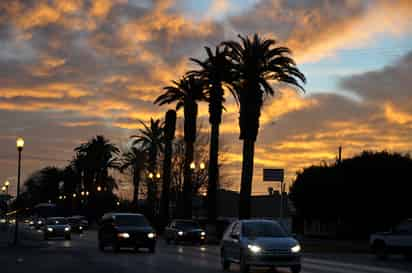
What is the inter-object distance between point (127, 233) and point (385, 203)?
2800 centimetres

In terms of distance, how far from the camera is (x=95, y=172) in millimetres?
120688

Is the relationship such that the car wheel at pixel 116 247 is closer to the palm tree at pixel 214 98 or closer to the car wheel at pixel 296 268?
the car wheel at pixel 296 268

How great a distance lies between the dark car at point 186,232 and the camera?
52.7 meters

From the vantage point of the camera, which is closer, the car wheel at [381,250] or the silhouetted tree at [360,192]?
the car wheel at [381,250]

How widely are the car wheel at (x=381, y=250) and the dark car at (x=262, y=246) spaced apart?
1174cm

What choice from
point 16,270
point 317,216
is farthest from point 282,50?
point 16,270

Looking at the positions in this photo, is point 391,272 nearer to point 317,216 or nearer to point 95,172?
point 317,216

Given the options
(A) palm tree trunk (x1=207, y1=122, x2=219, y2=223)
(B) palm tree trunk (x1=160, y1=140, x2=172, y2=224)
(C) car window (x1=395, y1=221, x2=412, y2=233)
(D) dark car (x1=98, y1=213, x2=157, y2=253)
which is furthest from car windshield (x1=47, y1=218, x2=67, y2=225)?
(C) car window (x1=395, y1=221, x2=412, y2=233)

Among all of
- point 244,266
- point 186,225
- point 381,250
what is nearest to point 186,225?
point 186,225

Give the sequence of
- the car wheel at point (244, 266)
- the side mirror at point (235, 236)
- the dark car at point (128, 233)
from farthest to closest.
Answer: the dark car at point (128, 233), the side mirror at point (235, 236), the car wheel at point (244, 266)

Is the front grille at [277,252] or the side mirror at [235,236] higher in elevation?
the side mirror at [235,236]

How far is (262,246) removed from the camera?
24531 millimetres

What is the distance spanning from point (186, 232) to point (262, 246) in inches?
1123

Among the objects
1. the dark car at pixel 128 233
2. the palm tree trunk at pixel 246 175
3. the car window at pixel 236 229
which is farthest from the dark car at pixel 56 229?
the car window at pixel 236 229
